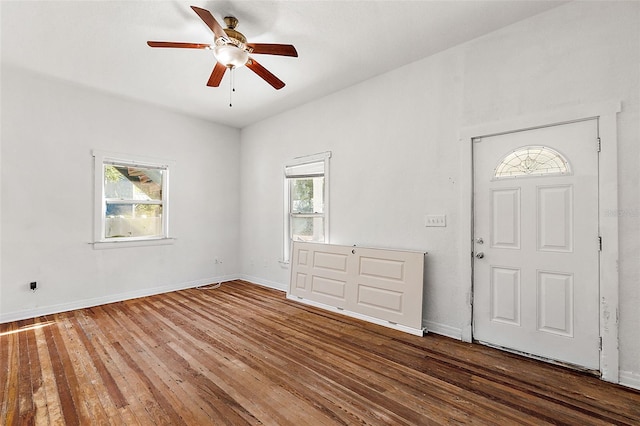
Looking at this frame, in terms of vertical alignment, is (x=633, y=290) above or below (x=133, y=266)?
above

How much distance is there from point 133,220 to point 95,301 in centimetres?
126

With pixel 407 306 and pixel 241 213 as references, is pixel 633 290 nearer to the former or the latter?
pixel 407 306

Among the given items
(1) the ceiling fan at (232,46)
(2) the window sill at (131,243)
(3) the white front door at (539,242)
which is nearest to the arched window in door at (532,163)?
(3) the white front door at (539,242)

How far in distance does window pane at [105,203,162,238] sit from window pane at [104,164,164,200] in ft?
0.52

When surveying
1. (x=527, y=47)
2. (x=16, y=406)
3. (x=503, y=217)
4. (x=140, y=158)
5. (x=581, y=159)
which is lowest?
(x=16, y=406)

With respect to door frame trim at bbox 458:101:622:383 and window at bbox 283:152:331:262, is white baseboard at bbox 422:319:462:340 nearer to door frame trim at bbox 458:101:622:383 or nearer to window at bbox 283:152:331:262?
door frame trim at bbox 458:101:622:383

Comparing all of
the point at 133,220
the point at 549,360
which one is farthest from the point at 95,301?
the point at 549,360

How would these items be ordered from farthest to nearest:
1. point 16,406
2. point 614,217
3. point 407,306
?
point 407,306 < point 614,217 < point 16,406

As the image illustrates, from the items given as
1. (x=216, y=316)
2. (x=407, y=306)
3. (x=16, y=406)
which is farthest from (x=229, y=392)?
(x=407, y=306)

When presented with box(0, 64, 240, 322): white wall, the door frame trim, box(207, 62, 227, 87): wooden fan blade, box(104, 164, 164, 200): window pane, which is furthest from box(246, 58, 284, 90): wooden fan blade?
box(104, 164, 164, 200): window pane

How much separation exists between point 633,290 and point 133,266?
19.0ft

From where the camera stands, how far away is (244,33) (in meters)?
2.80

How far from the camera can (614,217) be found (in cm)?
222

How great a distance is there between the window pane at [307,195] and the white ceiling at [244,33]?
1.44m
